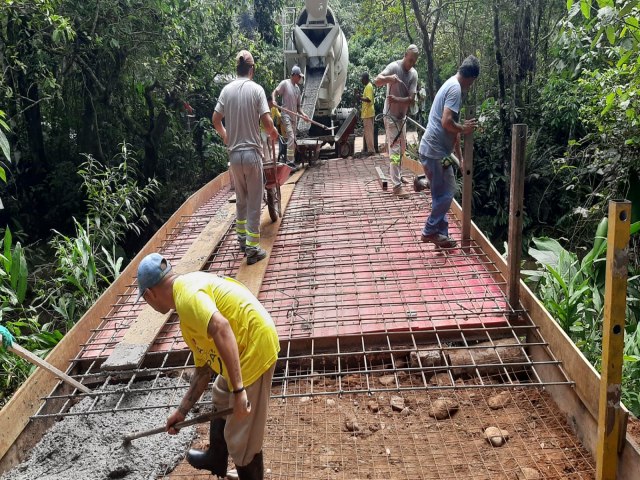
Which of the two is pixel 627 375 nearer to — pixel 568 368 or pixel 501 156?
pixel 568 368

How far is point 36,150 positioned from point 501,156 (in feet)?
24.9

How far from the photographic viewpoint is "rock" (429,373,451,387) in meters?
3.18

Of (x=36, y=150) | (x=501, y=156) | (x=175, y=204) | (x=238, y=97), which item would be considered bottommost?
(x=175, y=204)

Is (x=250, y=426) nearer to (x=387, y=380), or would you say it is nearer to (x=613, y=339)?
(x=387, y=380)

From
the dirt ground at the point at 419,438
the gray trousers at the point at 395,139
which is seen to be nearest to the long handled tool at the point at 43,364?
the dirt ground at the point at 419,438

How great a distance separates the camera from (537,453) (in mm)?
2547

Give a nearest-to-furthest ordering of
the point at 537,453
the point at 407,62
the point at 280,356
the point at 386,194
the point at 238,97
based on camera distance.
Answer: the point at 537,453
the point at 280,356
the point at 238,97
the point at 407,62
the point at 386,194

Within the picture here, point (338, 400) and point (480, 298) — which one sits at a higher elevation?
point (480, 298)

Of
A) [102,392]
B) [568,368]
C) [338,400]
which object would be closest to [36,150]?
[102,392]

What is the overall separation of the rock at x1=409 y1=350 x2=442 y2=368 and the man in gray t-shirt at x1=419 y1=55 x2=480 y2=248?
151 centimetres

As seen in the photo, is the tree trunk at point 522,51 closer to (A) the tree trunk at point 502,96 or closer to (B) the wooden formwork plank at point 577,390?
(A) the tree trunk at point 502,96

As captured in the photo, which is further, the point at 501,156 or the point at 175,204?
the point at 175,204

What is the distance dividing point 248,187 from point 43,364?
2.17 m

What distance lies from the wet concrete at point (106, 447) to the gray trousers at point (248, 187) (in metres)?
1.81
